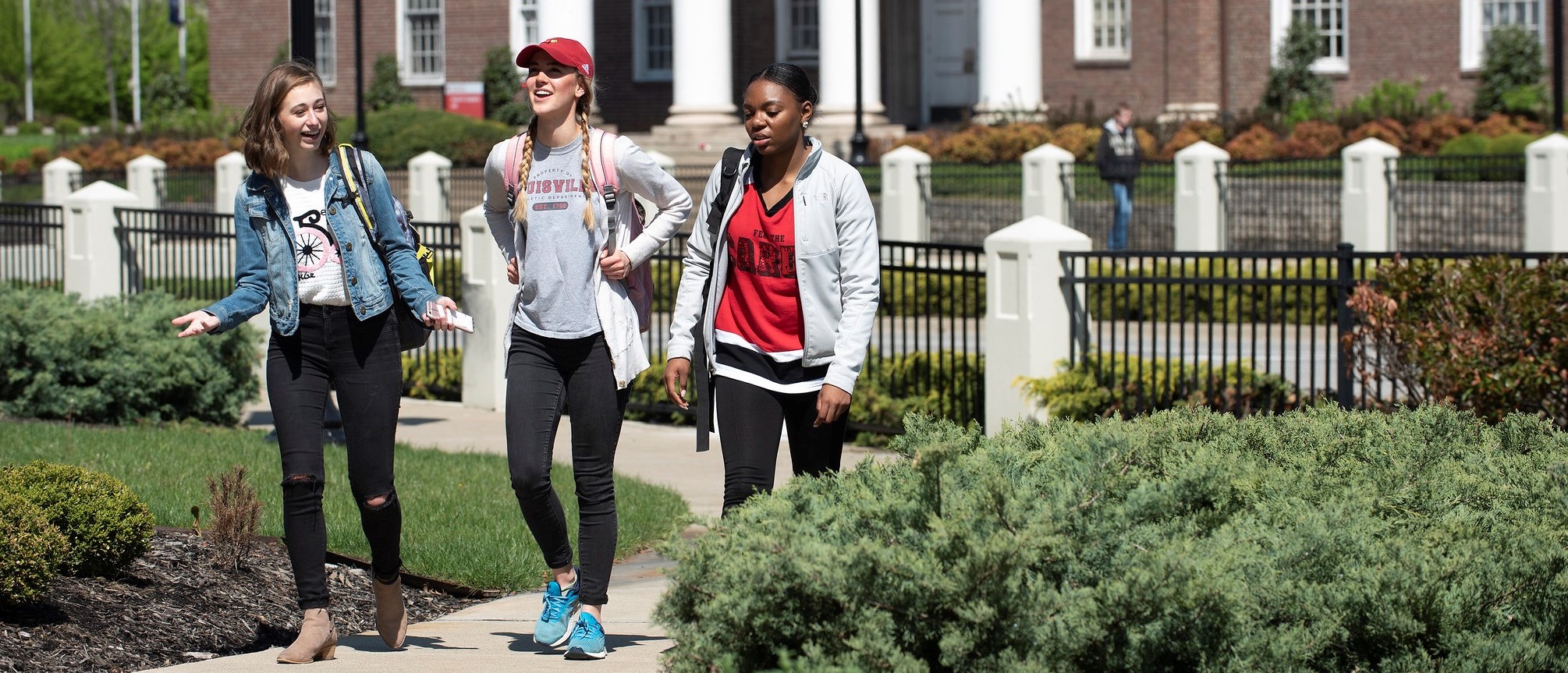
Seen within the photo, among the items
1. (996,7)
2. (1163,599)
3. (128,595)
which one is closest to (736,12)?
(996,7)

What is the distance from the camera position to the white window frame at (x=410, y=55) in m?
38.2

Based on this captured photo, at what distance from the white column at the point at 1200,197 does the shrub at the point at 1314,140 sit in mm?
4128

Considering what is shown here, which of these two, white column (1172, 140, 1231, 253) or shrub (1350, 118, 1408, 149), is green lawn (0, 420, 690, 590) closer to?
white column (1172, 140, 1231, 253)

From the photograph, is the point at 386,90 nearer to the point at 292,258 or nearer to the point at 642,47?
the point at 642,47

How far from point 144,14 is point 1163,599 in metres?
74.2

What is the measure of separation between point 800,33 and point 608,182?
29.5 m

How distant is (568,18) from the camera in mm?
29672

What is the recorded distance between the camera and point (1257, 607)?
140 inches

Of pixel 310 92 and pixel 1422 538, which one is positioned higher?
pixel 310 92

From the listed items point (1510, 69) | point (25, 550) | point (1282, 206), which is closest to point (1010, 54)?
point (1510, 69)

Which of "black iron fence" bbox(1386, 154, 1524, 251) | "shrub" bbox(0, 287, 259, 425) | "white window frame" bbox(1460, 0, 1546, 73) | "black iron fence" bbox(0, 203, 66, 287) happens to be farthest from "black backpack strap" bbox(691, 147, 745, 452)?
"white window frame" bbox(1460, 0, 1546, 73)

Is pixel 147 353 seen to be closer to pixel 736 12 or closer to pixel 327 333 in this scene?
pixel 327 333

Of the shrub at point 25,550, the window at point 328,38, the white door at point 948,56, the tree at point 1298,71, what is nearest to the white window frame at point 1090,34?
the white door at point 948,56

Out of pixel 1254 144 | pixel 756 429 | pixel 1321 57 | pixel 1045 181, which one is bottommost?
pixel 756 429
